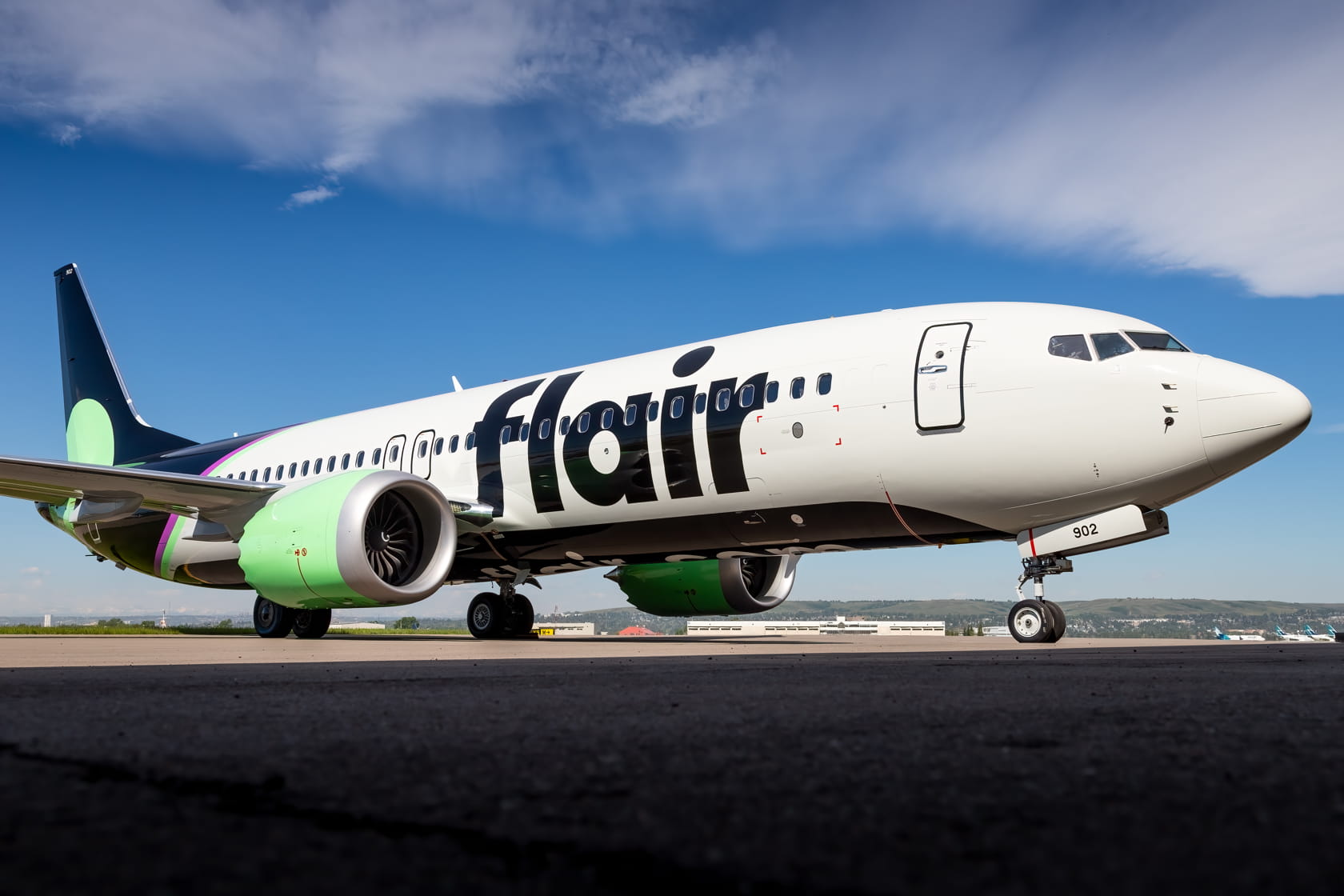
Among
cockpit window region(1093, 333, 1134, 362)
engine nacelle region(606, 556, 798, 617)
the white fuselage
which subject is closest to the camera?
the white fuselage

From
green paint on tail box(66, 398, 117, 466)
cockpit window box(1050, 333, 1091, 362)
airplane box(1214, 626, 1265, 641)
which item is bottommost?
airplane box(1214, 626, 1265, 641)

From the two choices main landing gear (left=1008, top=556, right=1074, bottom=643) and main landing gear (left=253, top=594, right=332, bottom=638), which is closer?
main landing gear (left=1008, top=556, right=1074, bottom=643)

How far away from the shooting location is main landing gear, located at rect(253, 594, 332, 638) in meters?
16.5

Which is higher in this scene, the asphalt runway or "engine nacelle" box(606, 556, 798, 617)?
"engine nacelle" box(606, 556, 798, 617)

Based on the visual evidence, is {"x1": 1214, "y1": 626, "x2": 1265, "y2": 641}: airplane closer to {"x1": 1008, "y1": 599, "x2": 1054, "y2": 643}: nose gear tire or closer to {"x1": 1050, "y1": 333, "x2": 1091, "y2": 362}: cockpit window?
{"x1": 1008, "y1": 599, "x2": 1054, "y2": 643}: nose gear tire

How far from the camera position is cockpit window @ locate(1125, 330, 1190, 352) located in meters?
9.40

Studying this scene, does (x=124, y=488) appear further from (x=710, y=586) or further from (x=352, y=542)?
(x=710, y=586)

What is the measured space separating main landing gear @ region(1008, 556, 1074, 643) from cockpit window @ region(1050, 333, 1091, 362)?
6.74 feet

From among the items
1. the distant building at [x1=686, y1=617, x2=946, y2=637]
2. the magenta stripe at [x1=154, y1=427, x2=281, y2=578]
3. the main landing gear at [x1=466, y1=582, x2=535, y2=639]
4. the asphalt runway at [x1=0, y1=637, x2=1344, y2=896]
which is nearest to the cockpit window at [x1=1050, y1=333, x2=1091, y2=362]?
the asphalt runway at [x1=0, y1=637, x2=1344, y2=896]

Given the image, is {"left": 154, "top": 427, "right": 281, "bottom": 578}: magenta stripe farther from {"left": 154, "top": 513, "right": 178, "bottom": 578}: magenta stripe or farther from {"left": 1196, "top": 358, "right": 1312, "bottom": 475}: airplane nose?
{"left": 1196, "top": 358, "right": 1312, "bottom": 475}: airplane nose

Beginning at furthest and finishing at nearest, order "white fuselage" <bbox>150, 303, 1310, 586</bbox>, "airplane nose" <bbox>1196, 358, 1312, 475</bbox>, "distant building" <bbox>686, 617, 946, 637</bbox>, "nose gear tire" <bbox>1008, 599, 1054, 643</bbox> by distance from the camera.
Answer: "distant building" <bbox>686, 617, 946, 637</bbox>, "nose gear tire" <bbox>1008, 599, 1054, 643</bbox>, "white fuselage" <bbox>150, 303, 1310, 586</bbox>, "airplane nose" <bbox>1196, 358, 1312, 475</bbox>

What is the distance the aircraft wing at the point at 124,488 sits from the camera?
1194cm

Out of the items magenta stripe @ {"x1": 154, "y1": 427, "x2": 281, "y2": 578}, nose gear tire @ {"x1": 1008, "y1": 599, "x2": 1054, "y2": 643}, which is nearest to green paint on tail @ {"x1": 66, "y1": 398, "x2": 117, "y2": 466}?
magenta stripe @ {"x1": 154, "y1": 427, "x2": 281, "y2": 578}

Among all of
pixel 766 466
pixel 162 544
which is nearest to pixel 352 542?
pixel 766 466
